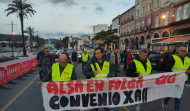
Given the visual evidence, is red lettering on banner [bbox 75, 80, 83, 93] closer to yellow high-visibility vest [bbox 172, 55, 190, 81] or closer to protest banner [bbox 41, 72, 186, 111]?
protest banner [bbox 41, 72, 186, 111]

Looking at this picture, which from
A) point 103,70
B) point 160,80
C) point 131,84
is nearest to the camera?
point 103,70

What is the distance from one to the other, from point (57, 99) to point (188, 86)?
6.56m

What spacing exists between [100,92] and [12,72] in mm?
6779

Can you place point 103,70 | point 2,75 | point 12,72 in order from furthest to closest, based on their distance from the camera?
point 12,72 < point 2,75 < point 103,70

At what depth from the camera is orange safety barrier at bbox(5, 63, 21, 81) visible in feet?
23.5

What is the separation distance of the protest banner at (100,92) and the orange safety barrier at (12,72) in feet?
18.1

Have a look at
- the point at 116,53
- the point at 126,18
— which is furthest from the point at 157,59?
the point at 126,18

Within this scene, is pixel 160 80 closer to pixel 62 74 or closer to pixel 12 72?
pixel 62 74

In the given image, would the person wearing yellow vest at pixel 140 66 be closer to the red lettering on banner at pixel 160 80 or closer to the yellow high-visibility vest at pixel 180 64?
the red lettering on banner at pixel 160 80

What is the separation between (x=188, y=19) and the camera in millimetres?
18547

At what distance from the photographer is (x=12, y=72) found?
7668 millimetres

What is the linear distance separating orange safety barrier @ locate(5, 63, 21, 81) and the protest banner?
18.1ft

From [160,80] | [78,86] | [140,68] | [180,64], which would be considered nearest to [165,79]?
[160,80]

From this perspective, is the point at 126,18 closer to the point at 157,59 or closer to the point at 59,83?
the point at 157,59
